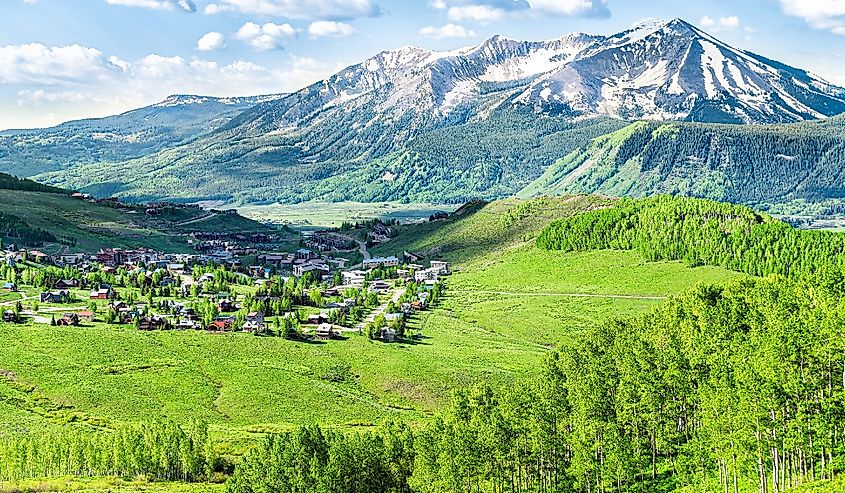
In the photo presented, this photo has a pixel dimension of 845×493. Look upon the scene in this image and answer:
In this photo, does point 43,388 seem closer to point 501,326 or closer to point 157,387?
point 157,387

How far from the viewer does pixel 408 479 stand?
64.9 metres

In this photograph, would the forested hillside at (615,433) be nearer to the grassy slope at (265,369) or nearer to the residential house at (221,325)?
the grassy slope at (265,369)

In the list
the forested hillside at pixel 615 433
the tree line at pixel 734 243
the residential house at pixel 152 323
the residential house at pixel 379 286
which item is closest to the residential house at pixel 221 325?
the residential house at pixel 152 323

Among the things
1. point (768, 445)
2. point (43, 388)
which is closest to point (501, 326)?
point (43, 388)

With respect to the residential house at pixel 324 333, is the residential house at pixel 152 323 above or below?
above

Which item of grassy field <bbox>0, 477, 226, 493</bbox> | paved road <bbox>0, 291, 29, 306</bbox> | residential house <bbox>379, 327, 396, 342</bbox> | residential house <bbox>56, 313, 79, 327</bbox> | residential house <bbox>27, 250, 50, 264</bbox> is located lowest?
grassy field <bbox>0, 477, 226, 493</bbox>

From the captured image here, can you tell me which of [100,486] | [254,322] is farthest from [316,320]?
[100,486]

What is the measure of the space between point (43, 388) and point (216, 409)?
2241 cm

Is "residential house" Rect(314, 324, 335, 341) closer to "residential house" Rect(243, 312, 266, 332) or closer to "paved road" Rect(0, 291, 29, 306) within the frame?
"residential house" Rect(243, 312, 266, 332)

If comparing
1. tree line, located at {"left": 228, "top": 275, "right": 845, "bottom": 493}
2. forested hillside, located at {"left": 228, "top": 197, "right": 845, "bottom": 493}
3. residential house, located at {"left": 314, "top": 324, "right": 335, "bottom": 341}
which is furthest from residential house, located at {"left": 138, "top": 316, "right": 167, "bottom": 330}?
tree line, located at {"left": 228, "top": 275, "right": 845, "bottom": 493}

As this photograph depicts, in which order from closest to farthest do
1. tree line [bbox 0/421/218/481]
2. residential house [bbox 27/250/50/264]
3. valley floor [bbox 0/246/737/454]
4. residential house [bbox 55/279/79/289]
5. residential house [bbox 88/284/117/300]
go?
tree line [bbox 0/421/218/481] → valley floor [bbox 0/246/737/454] → residential house [bbox 88/284/117/300] → residential house [bbox 55/279/79/289] → residential house [bbox 27/250/50/264]

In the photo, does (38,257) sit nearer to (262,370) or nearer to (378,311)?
(378,311)

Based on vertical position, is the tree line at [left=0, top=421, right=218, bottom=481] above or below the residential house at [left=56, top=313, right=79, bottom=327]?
below

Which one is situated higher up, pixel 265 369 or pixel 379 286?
pixel 379 286
